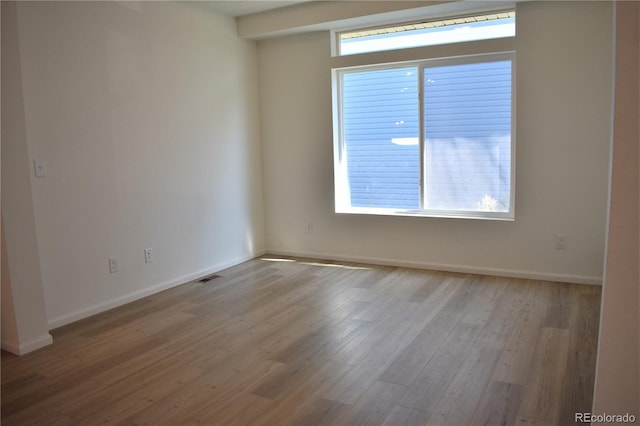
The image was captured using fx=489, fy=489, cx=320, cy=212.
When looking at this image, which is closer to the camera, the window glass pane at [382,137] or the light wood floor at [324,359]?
the light wood floor at [324,359]

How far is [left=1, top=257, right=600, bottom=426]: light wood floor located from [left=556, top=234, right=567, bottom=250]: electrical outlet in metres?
0.34

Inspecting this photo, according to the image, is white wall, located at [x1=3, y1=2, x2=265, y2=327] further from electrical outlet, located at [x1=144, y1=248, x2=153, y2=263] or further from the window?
the window

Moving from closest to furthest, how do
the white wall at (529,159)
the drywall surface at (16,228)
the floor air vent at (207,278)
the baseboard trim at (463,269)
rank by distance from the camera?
the drywall surface at (16,228) < the white wall at (529,159) < the baseboard trim at (463,269) < the floor air vent at (207,278)

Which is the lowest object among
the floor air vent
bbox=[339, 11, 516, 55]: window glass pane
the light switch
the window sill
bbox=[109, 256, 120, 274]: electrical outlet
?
the floor air vent

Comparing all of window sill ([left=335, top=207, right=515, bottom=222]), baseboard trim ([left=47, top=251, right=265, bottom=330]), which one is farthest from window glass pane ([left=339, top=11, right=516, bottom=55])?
baseboard trim ([left=47, top=251, right=265, bottom=330])

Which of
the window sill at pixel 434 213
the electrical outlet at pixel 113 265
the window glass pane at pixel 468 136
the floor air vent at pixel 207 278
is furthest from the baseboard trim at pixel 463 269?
the electrical outlet at pixel 113 265

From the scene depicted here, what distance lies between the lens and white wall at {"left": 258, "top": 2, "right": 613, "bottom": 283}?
13.3 feet

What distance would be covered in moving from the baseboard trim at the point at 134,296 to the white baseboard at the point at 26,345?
0.88 feet

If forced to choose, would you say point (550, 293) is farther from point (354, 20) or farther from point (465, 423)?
point (354, 20)

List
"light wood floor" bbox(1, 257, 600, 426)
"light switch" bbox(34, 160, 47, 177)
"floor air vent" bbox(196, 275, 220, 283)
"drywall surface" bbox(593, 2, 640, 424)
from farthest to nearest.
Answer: "floor air vent" bbox(196, 275, 220, 283) → "light switch" bbox(34, 160, 47, 177) → "light wood floor" bbox(1, 257, 600, 426) → "drywall surface" bbox(593, 2, 640, 424)

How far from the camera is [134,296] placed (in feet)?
13.6

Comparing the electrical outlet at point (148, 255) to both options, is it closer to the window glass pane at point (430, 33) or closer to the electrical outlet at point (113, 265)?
the electrical outlet at point (113, 265)

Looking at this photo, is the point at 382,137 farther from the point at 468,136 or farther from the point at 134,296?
the point at 134,296

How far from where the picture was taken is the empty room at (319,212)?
2.43 metres
